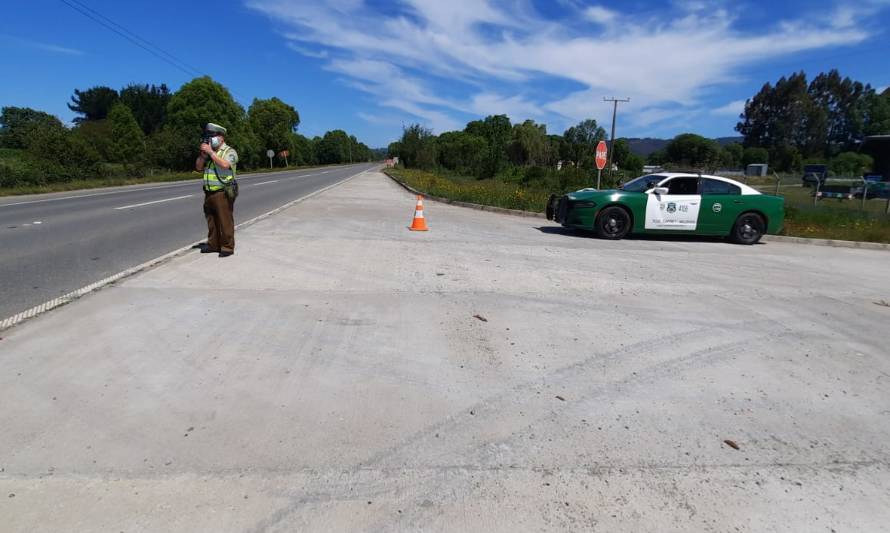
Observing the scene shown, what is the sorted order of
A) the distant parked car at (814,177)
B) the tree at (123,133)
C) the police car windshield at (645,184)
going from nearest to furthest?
the police car windshield at (645,184) < the distant parked car at (814,177) < the tree at (123,133)

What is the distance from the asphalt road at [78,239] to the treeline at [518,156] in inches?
683

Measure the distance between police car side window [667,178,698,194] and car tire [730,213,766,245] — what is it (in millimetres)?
1334

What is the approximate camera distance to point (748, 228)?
37.1 feet

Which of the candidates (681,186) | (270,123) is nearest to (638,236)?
(681,186)

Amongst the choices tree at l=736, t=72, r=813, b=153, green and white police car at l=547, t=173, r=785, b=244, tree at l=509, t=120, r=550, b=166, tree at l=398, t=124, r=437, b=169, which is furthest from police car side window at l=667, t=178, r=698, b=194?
tree at l=736, t=72, r=813, b=153

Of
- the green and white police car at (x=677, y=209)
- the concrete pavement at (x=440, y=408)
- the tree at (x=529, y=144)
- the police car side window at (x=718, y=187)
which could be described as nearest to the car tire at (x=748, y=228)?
the green and white police car at (x=677, y=209)

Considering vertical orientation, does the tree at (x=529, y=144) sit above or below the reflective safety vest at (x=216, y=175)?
above

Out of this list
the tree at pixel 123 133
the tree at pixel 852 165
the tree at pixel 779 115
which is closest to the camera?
the tree at pixel 852 165

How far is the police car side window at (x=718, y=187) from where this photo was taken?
36.5 ft

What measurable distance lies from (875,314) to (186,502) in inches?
286

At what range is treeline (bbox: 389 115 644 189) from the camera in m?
29.3

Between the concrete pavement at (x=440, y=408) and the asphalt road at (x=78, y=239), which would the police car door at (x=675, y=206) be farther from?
the asphalt road at (x=78, y=239)

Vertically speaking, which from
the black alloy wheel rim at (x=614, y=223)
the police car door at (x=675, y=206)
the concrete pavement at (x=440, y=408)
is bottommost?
the concrete pavement at (x=440, y=408)

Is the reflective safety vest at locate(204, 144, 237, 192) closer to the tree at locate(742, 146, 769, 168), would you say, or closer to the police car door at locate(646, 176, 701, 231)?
the police car door at locate(646, 176, 701, 231)
